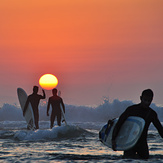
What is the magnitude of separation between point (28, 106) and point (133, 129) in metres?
7.37

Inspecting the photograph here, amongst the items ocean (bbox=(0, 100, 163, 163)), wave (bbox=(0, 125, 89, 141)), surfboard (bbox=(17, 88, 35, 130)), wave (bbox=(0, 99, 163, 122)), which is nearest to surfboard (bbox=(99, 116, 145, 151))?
ocean (bbox=(0, 100, 163, 163))

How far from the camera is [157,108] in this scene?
30750 mm

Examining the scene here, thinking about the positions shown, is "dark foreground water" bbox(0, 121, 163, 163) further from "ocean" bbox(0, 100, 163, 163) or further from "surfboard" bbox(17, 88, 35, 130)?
"surfboard" bbox(17, 88, 35, 130)

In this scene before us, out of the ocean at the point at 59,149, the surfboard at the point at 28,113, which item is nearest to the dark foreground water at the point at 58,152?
the ocean at the point at 59,149

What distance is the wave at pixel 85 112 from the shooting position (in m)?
30.1

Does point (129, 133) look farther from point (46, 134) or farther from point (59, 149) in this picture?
point (46, 134)

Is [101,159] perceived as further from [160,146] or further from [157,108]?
[157,108]

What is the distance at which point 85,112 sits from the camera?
31062 mm

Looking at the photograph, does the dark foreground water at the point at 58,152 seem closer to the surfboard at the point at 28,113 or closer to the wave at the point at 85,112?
the surfboard at the point at 28,113

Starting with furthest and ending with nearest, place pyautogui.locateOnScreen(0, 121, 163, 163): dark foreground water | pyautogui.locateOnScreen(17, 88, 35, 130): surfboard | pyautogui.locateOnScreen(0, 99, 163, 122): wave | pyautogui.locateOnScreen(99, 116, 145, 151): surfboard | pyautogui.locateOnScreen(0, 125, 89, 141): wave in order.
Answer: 1. pyautogui.locateOnScreen(0, 99, 163, 122): wave
2. pyautogui.locateOnScreen(17, 88, 35, 130): surfboard
3. pyautogui.locateOnScreen(0, 125, 89, 141): wave
4. pyautogui.locateOnScreen(0, 121, 163, 163): dark foreground water
5. pyautogui.locateOnScreen(99, 116, 145, 151): surfboard

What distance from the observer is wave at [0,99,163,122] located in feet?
98.7

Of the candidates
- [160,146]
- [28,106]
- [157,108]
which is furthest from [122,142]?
[157,108]

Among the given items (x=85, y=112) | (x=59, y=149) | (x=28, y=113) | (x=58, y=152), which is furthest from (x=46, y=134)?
(x=85, y=112)

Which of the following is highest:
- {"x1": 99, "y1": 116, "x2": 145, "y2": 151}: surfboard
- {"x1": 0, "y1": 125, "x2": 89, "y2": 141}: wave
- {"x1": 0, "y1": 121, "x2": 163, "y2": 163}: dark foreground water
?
{"x1": 99, "y1": 116, "x2": 145, "y2": 151}: surfboard
